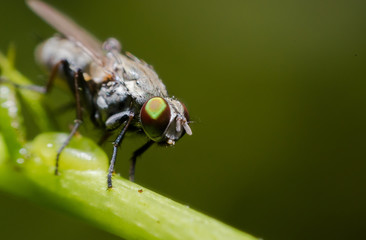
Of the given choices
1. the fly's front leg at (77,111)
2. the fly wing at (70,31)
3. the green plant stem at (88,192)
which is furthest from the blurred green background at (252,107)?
the green plant stem at (88,192)

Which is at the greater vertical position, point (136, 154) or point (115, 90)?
point (115, 90)

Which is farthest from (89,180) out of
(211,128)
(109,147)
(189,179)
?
(211,128)

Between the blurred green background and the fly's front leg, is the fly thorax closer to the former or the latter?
the fly's front leg

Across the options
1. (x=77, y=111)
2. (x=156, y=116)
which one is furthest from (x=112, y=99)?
(x=156, y=116)

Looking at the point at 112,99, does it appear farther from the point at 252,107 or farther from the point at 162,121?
the point at 252,107

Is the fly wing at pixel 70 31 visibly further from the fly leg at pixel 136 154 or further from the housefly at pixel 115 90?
the fly leg at pixel 136 154

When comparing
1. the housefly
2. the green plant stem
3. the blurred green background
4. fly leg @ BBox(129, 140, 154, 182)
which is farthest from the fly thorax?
the blurred green background
